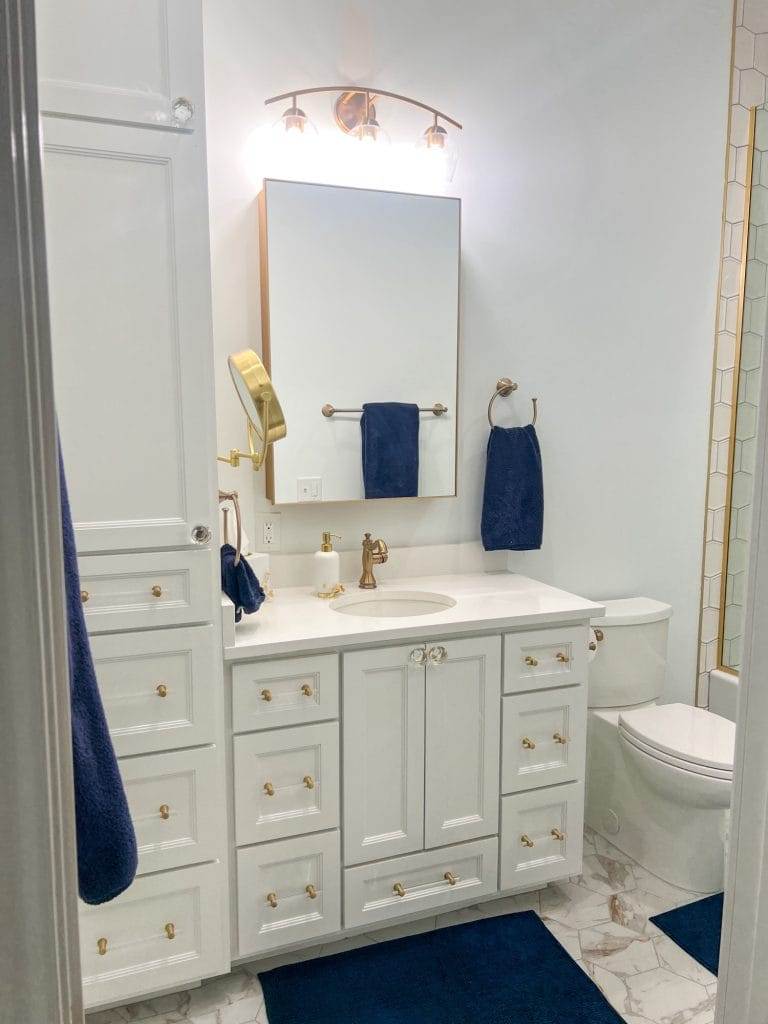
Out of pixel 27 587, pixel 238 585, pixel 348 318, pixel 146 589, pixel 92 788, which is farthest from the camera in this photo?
pixel 348 318

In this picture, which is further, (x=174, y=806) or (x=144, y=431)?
(x=174, y=806)

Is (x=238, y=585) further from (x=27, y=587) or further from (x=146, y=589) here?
(x=27, y=587)

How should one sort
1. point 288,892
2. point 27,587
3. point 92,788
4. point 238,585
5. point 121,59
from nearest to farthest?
point 27,587 → point 92,788 → point 121,59 → point 238,585 → point 288,892

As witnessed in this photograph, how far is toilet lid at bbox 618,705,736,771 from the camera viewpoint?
7.00ft

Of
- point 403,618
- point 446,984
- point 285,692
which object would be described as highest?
point 403,618

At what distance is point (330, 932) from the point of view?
1.91 m

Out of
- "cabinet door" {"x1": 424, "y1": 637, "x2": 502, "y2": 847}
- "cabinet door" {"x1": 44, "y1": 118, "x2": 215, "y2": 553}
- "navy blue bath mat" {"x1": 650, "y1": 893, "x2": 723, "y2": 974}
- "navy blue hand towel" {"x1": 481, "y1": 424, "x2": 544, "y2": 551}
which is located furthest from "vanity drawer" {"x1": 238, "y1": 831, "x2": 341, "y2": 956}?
"navy blue hand towel" {"x1": 481, "y1": 424, "x2": 544, "y2": 551}

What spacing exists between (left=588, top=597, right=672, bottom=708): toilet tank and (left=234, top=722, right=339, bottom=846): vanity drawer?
101cm

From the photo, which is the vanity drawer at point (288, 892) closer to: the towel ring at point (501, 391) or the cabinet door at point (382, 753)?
the cabinet door at point (382, 753)

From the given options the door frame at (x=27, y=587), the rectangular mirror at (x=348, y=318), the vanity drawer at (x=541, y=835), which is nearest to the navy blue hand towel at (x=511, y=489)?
the rectangular mirror at (x=348, y=318)

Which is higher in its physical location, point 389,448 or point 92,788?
point 389,448

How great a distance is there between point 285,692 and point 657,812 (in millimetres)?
1232

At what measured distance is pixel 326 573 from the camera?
84.4 inches

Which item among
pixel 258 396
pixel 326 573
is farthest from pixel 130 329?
pixel 326 573
